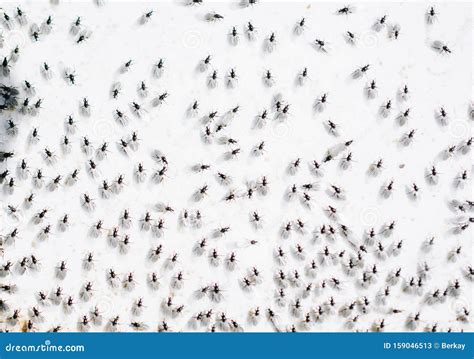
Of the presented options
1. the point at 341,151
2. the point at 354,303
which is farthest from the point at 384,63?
the point at 354,303

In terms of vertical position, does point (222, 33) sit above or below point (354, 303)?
above

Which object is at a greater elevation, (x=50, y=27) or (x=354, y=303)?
(x=50, y=27)

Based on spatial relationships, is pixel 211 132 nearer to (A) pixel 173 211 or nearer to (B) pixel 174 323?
(A) pixel 173 211

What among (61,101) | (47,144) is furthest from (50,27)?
(47,144)

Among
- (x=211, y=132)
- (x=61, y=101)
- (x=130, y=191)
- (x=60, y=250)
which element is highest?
(x=61, y=101)

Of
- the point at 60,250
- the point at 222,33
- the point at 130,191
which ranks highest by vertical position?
the point at 222,33

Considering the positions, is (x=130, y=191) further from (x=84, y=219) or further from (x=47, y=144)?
(x=47, y=144)
